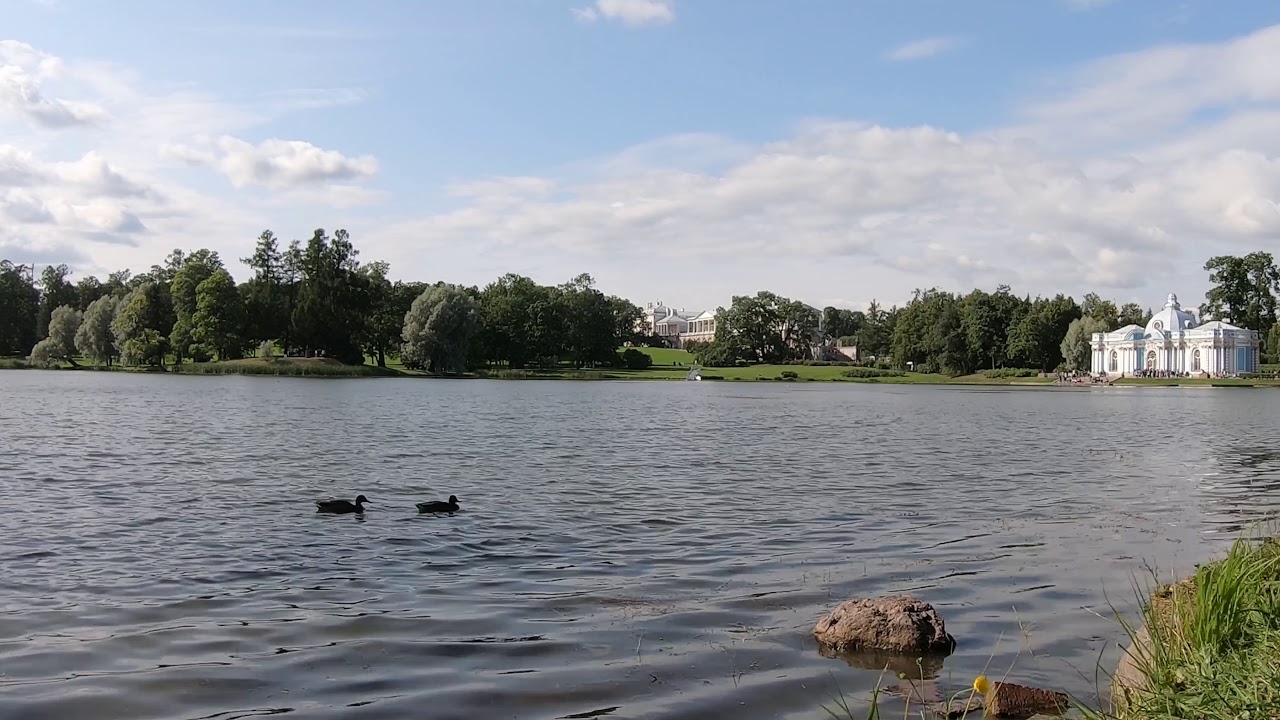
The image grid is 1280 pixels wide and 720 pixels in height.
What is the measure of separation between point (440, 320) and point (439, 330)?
1.07m

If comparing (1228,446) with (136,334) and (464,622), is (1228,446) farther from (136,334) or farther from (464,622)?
(136,334)

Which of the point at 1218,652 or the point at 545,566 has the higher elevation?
the point at 1218,652

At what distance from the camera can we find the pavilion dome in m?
127

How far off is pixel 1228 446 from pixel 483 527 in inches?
1018

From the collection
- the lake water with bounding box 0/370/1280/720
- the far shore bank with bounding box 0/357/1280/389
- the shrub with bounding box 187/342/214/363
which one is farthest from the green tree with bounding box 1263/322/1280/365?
the shrub with bounding box 187/342/214/363

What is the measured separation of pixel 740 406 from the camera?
182ft

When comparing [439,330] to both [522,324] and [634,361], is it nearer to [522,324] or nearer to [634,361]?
[522,324]

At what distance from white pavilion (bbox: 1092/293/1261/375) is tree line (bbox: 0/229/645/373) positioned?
66397mm

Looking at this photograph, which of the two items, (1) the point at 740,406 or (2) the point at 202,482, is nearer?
(2) the point at 202,482

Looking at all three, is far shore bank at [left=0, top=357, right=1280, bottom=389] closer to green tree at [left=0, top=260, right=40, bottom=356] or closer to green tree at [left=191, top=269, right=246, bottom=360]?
green tree at [left=191, top=269, right=246, bottom=360]

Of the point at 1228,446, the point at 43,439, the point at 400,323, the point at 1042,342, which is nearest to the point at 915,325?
the point at 1042,342

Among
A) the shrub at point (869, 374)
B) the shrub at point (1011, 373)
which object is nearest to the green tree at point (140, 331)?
the shrub at point (869, 374)

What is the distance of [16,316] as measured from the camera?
119812 mm

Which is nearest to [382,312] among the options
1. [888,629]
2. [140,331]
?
[140,331]
